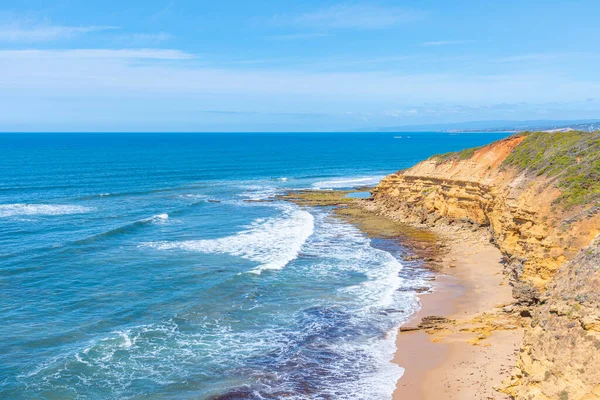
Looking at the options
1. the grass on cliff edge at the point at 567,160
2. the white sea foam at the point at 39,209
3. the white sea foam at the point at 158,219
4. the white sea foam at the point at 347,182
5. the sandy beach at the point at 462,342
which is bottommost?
the sandy beach at the point at 462,342

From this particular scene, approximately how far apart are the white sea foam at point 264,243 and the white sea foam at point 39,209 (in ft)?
55.4

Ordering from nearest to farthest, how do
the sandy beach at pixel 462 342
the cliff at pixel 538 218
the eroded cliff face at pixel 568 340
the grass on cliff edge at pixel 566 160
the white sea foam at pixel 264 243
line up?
1. the eroded cliff face at pixel 568 340
2. the cliff at pixel 538 218
3. the sandy beach at pixel 462 342
4. the grass on cliff edge at pixel 566 160
5. the white sea foam at pixel 264 243

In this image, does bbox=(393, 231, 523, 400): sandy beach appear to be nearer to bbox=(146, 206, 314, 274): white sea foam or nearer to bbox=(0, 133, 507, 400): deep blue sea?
bbox=(0, 133, 507, 400): deep blue sea

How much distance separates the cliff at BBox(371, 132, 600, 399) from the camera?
41.5 feet

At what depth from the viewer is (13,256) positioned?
112 ft

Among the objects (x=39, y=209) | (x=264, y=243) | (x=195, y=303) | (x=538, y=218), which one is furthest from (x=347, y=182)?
(x=195, y=303)

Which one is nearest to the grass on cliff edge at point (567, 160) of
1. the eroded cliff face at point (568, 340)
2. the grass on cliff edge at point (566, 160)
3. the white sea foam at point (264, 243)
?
the grass on cliff edge at point (566, 160)

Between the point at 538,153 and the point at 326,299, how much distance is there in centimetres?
1938

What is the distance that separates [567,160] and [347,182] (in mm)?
49819

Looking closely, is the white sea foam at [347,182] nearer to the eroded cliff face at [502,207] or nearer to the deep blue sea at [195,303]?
the eroded cliff face at [502,207]

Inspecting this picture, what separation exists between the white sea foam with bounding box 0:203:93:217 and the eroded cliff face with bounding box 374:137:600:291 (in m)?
32.2

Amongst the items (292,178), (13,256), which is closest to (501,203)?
(13,256)

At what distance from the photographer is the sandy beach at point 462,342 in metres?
18.5

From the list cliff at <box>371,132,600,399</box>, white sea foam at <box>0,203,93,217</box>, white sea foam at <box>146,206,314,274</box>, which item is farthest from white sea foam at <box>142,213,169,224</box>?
cliff at <box>371,132,600,399</box>
